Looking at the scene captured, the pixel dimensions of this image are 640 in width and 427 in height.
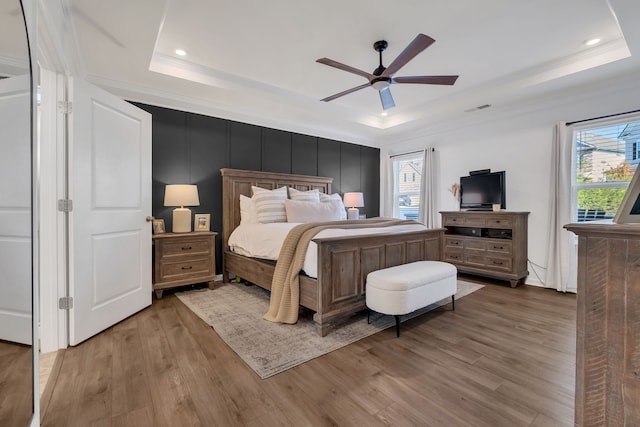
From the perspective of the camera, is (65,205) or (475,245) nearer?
(65,205)

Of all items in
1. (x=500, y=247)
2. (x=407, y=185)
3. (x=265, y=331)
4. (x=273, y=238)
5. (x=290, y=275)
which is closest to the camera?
(x=265, y=331)

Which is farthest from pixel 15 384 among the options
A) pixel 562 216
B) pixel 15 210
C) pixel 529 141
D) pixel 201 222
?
pixel 529 141

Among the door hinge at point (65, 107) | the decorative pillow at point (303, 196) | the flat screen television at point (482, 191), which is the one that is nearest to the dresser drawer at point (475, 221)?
the flat screen television at point (482, 191)

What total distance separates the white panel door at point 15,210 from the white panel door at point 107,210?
120 cm

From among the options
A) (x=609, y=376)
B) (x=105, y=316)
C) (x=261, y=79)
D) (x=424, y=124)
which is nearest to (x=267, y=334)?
(x=105, y=316)

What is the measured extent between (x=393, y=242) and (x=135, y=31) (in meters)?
3.02

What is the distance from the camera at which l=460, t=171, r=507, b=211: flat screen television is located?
4237mm

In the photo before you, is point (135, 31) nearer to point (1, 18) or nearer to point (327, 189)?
point (1, 18)

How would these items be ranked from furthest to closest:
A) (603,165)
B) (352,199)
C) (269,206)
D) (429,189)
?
(352,199) < (429,189) < (269,206) < (603,165)

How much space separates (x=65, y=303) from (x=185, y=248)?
134 centimetres

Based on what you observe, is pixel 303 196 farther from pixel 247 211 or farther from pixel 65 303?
pixel 65 303

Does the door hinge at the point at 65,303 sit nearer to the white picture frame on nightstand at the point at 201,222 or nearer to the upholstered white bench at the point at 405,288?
the white picture frame on nightstand at the point at 201,222

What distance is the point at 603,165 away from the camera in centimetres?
350

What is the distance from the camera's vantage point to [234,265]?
381 centimetres
